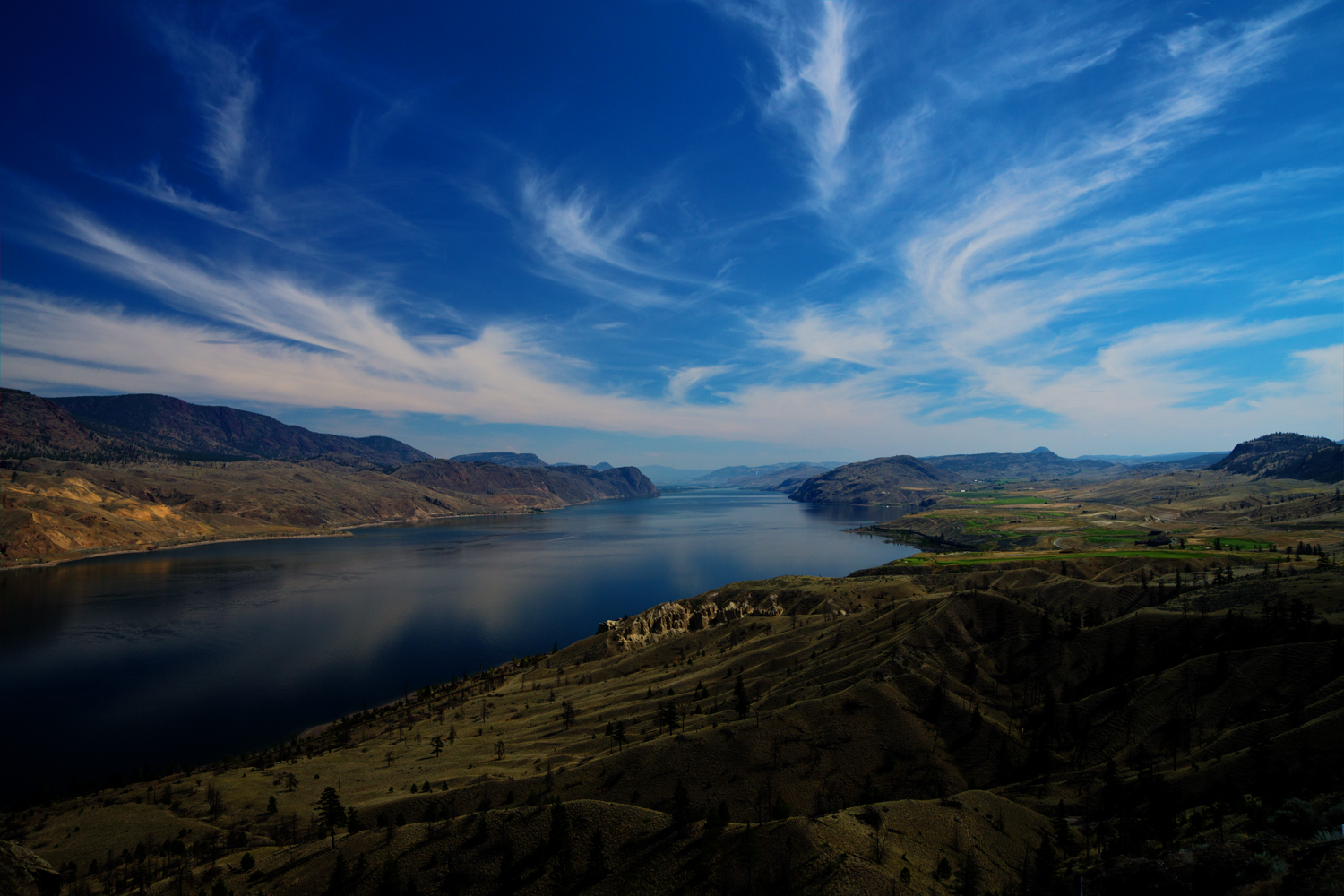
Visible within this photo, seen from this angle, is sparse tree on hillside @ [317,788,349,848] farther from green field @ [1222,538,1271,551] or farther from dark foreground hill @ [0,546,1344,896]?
green field @ [1222,538,1271,551]

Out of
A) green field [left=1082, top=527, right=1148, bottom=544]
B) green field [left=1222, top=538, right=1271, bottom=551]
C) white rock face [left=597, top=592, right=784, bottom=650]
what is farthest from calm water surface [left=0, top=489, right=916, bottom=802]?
green field [left=1222, top=538, right=1271, bottom=551]

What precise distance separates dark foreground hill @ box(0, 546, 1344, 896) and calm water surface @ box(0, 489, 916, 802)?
1254 cm

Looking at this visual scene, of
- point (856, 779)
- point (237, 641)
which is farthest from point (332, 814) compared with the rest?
point (237, 641)

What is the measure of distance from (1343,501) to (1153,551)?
3972 inches

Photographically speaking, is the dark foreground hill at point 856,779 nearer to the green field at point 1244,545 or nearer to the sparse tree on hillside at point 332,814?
the sparse tree on hillside at point 332,814

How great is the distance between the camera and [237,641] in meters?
115

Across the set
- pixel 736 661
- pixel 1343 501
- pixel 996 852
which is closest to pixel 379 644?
pixel 736 661

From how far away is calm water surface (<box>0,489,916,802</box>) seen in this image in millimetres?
75250

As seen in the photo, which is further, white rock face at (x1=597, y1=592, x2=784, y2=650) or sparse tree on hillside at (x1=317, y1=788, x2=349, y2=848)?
white rock face at (x1=597, y1=592, x2=784, y2=650)

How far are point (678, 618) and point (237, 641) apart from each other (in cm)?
8578

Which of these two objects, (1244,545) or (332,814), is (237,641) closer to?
(332,814)

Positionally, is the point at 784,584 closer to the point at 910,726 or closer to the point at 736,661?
the point at 736,661

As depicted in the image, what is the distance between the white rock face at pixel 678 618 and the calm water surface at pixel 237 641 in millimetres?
21507

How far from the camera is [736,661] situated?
263 feet
